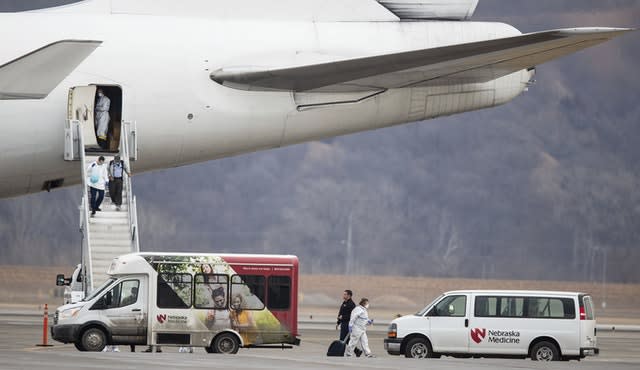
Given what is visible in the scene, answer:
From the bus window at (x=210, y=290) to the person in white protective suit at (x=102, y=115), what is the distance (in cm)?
575

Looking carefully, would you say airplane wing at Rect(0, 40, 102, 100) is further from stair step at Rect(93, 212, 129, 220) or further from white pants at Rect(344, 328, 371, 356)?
white pants at Rect(344, 328, 371, 356)

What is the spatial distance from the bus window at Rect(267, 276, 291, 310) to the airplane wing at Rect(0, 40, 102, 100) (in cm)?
687

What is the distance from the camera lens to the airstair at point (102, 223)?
88.6 feet

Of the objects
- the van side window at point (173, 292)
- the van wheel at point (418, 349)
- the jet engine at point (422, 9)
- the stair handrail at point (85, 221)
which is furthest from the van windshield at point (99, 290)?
the jet engine at point (422, 9)

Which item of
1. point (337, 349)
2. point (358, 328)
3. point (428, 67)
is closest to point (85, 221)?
point (337, 349)

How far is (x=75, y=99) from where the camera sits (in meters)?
27.4

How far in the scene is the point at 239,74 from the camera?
91.9 feet

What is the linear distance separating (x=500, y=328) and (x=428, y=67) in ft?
22.1

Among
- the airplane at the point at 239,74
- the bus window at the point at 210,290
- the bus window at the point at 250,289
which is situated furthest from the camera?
the airplane at the point at 239,74

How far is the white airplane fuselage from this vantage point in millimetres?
27297

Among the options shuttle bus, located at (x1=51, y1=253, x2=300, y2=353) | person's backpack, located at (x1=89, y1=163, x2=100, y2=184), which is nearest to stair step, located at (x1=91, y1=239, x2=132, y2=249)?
person's backpack, located at (x1=89, y1=163, x2=100, y2=184)

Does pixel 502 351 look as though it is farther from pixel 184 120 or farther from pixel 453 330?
pixel 184 120

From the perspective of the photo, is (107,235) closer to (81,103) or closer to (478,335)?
(81,103)

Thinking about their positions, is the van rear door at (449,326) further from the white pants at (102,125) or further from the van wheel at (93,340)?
the white pants at (102,125)
